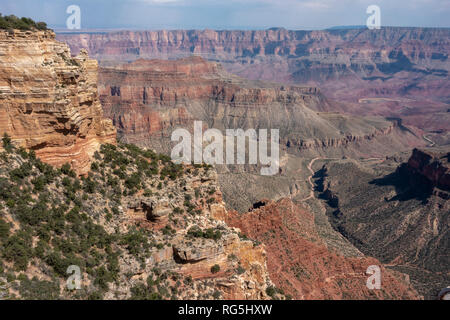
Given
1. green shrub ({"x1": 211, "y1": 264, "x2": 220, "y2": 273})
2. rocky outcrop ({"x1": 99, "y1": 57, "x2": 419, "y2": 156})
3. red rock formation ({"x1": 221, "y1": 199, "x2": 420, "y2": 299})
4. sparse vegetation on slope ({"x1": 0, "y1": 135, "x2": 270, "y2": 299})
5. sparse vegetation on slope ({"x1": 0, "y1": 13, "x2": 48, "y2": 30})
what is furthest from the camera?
rocky outcrop ({"x1": 99, "y1": 57, "x2": 419, "y2": 156})

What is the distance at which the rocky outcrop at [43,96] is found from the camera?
73.3ft

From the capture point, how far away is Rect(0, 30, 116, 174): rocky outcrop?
73.3 ft

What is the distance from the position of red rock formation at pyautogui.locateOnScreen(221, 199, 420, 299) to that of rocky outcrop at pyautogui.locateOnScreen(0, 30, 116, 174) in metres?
17.2

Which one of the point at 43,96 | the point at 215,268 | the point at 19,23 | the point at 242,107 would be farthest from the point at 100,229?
the point at 242,107

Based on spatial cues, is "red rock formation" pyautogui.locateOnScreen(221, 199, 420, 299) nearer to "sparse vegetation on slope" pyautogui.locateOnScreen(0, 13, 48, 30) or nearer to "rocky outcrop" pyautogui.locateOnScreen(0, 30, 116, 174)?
"rocky outcrop" pyautogui.locateOnScreen(0, 30, 116, 174)

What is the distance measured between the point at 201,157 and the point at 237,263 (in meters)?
74.9

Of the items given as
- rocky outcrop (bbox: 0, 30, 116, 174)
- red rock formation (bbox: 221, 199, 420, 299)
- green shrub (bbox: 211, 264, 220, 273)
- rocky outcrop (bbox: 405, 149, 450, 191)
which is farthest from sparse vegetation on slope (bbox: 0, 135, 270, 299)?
rocky outcrop (bbox: 405, 149, 450, 191)

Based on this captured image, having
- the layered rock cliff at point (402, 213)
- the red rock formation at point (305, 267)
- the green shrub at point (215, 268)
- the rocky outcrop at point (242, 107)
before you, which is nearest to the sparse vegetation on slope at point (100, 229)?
the green shrub at point (215, 268)

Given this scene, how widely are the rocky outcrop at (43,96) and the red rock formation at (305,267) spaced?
56.4ft

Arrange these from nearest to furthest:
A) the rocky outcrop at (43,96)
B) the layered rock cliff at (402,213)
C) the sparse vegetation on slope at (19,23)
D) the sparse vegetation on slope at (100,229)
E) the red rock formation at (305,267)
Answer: the sparse vegetation on slope at (100,229), the rocky outcrop at (43,96), the sparse vegetation on slope at (19,23), the red rock formation at (305,267), the layered rock cliff at (402,213)

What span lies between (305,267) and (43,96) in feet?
99.2

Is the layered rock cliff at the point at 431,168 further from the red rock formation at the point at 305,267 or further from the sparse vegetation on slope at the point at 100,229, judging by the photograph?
the sparse vegetation on slope at the point at 100,229
